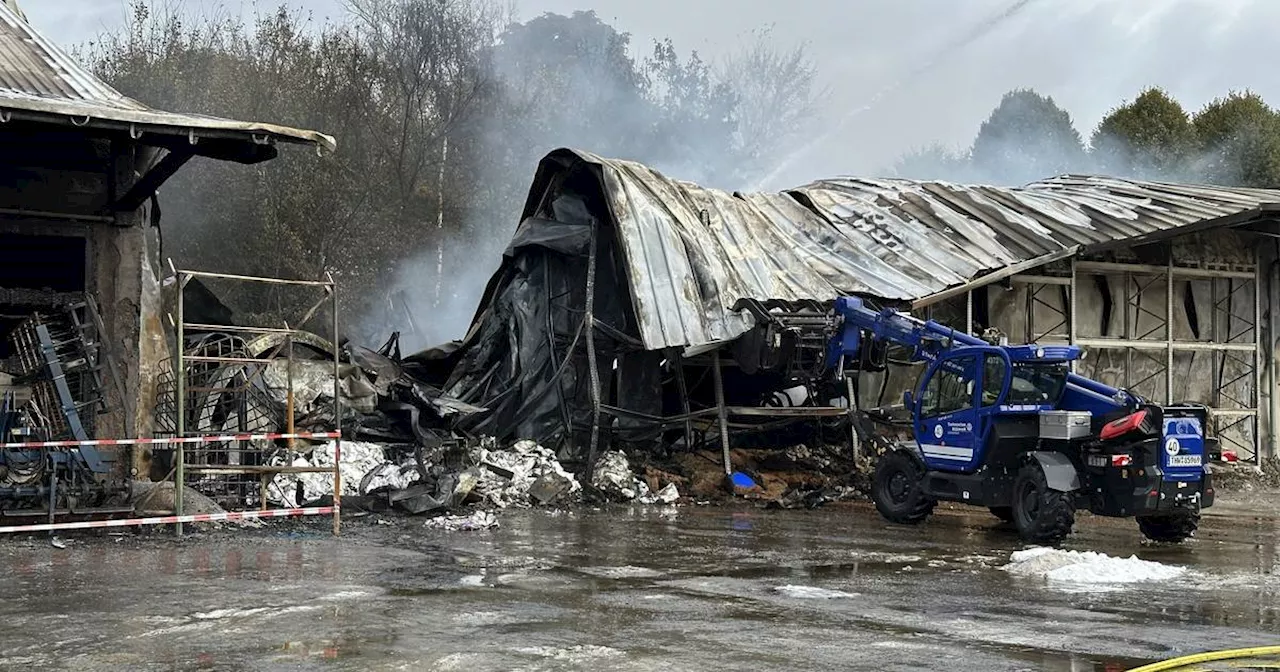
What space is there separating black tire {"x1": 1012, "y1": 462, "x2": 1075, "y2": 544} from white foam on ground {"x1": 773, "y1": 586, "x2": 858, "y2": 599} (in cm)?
414

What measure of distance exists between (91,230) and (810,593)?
9.29 meters

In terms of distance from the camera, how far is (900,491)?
15992 millimetres

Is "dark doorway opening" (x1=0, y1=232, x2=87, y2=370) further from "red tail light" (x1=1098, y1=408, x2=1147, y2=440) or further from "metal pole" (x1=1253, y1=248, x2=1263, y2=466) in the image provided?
"metal pole" (x1=1253, y1=248, x2=1263, y2=466)

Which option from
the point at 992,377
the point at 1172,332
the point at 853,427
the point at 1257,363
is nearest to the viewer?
the point at 992,377

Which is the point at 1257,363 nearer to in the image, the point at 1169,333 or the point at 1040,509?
the point at 1169,333

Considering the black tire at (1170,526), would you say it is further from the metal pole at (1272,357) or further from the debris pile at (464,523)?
the metal pole at (1272,357)

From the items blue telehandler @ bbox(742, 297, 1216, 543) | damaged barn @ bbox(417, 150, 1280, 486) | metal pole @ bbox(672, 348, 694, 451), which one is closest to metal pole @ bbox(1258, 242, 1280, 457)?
damaged barn @ bbox(417, 150, 1280, 486)

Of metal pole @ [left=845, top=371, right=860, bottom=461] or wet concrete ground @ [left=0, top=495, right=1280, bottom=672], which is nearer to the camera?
wet concrete ground @ [left=0, top=495, right=1280, bottom=672]

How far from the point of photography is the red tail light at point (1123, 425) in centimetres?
1312

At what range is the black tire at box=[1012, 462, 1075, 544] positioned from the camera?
44.0 feet

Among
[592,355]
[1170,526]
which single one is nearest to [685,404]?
[592,355]

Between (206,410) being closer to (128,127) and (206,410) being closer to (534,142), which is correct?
(128,127)

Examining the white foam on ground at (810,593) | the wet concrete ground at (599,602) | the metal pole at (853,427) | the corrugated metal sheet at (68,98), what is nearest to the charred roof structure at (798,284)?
the metal pole at (853,427)

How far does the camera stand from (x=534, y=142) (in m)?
38.0
